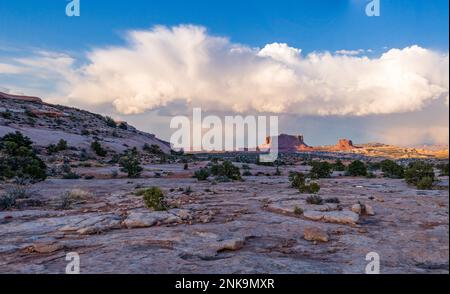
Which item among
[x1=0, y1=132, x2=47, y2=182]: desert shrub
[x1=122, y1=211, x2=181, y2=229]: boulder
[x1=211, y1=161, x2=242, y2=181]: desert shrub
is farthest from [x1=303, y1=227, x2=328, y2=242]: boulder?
[x1=0, y1=132, x2=47, y2=182]: desert shrub

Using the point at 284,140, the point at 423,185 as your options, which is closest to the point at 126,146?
the point at 423,185

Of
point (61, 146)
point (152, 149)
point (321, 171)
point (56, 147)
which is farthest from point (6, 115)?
point (321, 171)

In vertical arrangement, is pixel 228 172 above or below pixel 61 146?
below

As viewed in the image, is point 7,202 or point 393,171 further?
point 393,171

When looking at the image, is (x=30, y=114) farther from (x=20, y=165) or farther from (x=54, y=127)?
(x=20, y=165)

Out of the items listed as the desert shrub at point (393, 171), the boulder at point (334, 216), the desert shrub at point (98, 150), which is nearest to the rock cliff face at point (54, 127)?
the desert shrub at point (98, 150)

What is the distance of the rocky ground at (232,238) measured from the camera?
274 inches

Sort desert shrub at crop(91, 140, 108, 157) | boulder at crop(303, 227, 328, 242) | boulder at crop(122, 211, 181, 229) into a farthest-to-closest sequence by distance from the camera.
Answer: desert shrub at crop(91, 140, 108, 157) < boulder at crop(122, 211, 181, 229) < boulder at crop(303, 227, 328, 242)

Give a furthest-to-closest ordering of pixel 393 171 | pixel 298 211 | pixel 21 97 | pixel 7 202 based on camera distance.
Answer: pixel 21 97 → pixel 393 171 → pixel 7 202 → pixel 298 211

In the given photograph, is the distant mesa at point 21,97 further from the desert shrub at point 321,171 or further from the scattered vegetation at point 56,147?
the desert shrub at point 321,171

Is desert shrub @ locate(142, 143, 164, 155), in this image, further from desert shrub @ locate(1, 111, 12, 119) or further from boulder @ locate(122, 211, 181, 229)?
A: boulder @ locate(122, 211, 181, 229)

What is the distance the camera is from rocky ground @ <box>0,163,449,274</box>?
22.8 ft

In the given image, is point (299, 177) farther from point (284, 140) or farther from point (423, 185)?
point (284, 140)

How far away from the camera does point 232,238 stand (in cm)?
873
